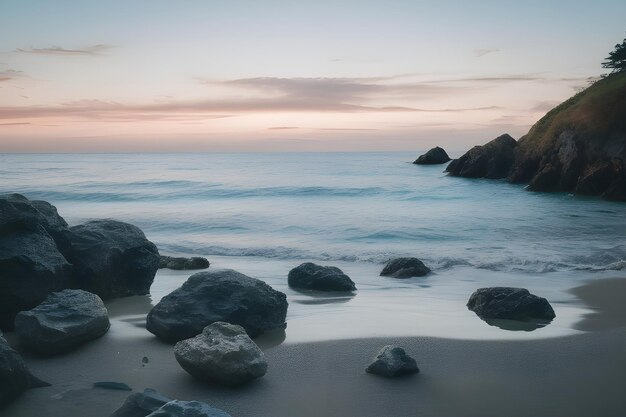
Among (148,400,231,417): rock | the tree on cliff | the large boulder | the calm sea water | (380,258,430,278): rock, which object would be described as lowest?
the calm sea water

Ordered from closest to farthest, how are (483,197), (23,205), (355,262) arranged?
1. (23,205)
2. (355,262)
3. (483,197)

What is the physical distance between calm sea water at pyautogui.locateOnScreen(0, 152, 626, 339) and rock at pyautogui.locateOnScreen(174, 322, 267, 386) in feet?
5.26

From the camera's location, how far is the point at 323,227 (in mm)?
20031

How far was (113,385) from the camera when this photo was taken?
507 cm

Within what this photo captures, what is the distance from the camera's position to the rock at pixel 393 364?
5312 millimetres

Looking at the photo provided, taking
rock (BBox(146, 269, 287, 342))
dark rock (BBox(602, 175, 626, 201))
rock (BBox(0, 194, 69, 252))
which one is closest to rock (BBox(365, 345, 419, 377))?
rock (BBox(146, 269, 287, 342))

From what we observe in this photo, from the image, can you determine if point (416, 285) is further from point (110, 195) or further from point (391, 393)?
point (110, 195)

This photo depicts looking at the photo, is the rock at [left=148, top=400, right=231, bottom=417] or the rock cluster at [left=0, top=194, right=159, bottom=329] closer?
the rock at [left=148, top=400, right=231, bottom=417]

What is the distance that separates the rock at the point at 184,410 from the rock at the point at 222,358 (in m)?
1.01

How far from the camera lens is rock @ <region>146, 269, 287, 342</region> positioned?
6305 mm

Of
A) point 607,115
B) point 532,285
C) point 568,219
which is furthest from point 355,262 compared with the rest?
point 607,115

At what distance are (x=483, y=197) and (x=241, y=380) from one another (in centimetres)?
2675

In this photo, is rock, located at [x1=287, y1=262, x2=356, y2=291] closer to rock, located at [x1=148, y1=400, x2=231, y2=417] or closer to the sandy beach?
the sandy beach

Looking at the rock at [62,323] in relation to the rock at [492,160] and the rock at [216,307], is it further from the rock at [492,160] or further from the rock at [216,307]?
the rock at [492,160]
